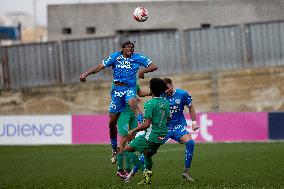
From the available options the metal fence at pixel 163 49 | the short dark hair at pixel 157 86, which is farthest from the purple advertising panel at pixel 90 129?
the short dark hair at pixel 157 86

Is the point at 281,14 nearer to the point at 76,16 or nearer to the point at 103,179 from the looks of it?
the point at 76,16

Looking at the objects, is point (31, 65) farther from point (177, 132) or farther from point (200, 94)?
point (177, 132)

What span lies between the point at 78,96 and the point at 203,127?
→ 14.4 m

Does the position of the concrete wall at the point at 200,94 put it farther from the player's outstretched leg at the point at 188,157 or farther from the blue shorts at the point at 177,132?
the player's outstretched leg at the point at 188,157

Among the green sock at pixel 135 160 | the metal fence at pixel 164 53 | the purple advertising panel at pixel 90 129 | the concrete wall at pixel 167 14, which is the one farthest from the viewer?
the concrete wall at pixel 167 14

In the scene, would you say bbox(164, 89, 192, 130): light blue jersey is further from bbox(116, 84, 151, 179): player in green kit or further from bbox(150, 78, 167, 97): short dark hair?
bbox(150, 78, 167, 97): short dark hair

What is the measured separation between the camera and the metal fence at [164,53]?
1711 inches

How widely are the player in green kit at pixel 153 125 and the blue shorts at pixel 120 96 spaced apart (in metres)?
1.87

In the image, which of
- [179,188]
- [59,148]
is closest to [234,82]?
[59,148]

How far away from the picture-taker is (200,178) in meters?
16.5

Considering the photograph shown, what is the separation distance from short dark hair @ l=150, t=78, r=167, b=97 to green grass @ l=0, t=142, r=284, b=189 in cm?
162

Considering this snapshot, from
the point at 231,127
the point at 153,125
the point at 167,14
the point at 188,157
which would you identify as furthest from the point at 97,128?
the point at 167,14

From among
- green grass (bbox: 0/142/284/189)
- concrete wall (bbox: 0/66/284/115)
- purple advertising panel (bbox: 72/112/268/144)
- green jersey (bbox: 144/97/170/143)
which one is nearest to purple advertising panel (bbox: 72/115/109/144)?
purple advertising panel (bbox: 72/112/268/144)

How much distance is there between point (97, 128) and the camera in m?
33.5
